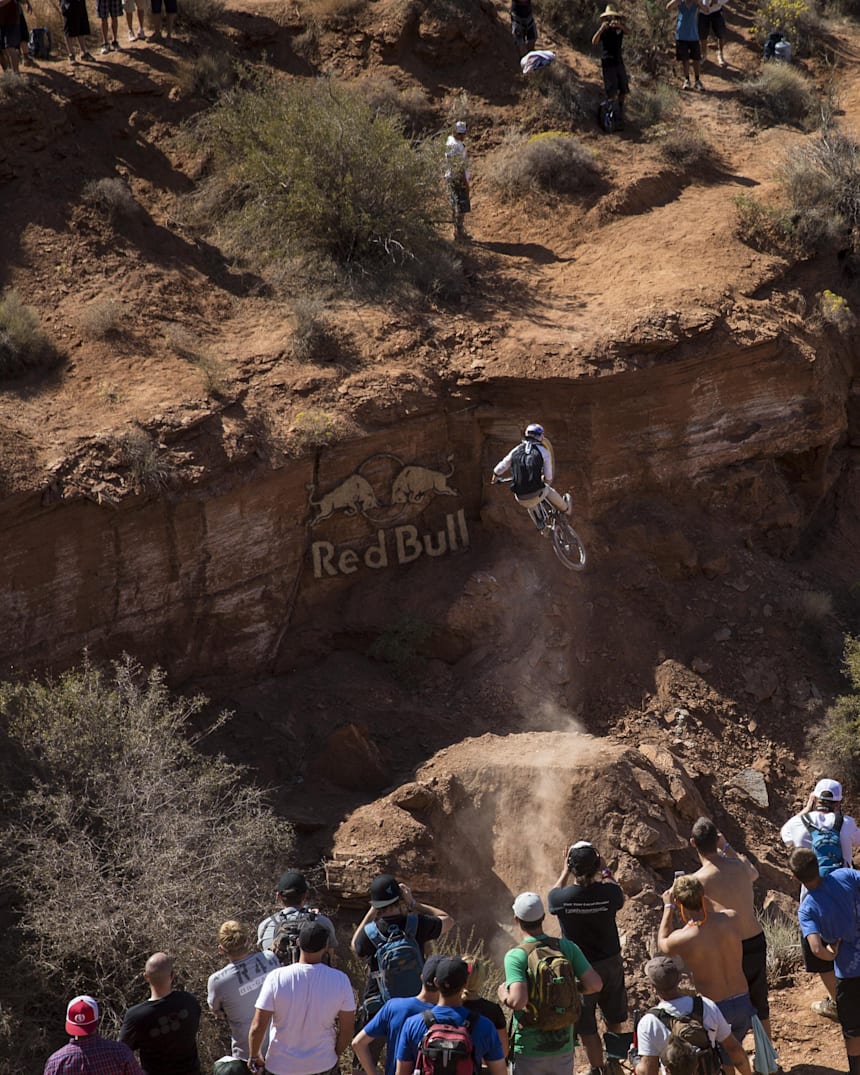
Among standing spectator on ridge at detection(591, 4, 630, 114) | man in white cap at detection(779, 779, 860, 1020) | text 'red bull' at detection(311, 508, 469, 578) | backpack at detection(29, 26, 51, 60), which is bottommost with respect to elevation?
text 'red bull' at detection(311, 508, 469, 578)

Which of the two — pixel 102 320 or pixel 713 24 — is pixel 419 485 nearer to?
pixel 102 320

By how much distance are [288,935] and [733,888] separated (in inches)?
121

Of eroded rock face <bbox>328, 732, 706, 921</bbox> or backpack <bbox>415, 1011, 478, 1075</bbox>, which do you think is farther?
eroded rock face <bbox>328, 732, 706, 921</bbox>

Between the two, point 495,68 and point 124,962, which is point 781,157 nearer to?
point 495,68

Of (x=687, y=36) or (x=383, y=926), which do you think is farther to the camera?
(x=687, y=36)

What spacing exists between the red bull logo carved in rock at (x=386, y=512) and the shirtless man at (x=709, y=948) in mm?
7677

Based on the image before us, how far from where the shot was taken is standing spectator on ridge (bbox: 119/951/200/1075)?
749 centimetres

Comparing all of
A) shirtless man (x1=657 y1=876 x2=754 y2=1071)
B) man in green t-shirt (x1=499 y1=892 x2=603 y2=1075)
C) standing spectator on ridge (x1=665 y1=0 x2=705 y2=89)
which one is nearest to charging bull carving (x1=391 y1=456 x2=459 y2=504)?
shirtless man (x1=657 y1=876 x2=754 y2=1071)

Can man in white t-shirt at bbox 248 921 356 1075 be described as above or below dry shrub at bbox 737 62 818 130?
below

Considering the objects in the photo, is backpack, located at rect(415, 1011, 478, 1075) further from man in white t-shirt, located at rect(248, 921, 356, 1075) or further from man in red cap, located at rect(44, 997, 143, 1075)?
man in red cap, located at rect(44, 997, 143, 1075)

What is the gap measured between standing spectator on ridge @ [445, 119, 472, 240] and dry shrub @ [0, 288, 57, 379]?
254 inches

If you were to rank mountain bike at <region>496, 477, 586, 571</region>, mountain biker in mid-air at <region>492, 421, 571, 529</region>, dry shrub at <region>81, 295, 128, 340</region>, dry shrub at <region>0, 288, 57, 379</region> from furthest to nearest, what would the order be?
dry shrub at <region>81, 295, 128, 340</region>
dry shrub at <region>0, 288, 57, 379</region>
mountain bike at <region>496, 477, 586, 571</region>
mountain biker in mid-air at <region>492, 421, 571, 529</region>

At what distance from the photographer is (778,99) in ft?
70.6

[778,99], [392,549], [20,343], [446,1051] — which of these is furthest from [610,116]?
[446,1051]
